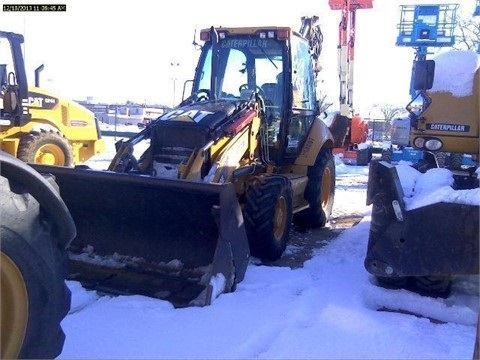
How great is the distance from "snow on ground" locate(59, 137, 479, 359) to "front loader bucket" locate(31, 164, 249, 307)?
23 centimetres

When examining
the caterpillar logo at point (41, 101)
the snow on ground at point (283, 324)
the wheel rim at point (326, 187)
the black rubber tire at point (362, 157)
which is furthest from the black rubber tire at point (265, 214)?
the black rubber tire at point (362, 157)

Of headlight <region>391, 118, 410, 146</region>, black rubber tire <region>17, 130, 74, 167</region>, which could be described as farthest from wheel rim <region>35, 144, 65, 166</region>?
headlight <region>391, 118, 410, 146</region>

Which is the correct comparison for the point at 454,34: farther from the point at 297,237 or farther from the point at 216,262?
the point at 216,262

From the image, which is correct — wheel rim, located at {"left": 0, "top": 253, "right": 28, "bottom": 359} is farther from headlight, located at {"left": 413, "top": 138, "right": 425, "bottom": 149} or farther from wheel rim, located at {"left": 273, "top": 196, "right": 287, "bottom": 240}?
headlight, located at {"left": 413, "top": 138, "right": 425, "bottom": 149}

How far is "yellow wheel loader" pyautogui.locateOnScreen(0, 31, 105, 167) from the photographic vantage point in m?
9.62

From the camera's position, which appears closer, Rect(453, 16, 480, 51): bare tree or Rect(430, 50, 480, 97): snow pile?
Rect(430, 50, 480, 97): snow pile

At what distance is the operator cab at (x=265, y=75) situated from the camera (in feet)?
22.7

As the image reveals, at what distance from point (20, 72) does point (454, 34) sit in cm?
2240

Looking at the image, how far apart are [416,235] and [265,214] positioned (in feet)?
6.10

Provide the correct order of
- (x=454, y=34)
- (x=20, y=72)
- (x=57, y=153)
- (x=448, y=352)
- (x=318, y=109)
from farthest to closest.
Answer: (x=454, y=34)
(x=57, y=153)
(x=20, y=72)
(x=318, y=109)
(x=448, y=352)

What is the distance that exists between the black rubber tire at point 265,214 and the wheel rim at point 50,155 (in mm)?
5793

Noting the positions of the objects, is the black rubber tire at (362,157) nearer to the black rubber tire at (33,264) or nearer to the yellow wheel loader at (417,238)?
the yellow wheel loader at (417,238)

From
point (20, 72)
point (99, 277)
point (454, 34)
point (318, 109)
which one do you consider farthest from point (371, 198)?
point (454, 34)

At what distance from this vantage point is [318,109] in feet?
27.0
